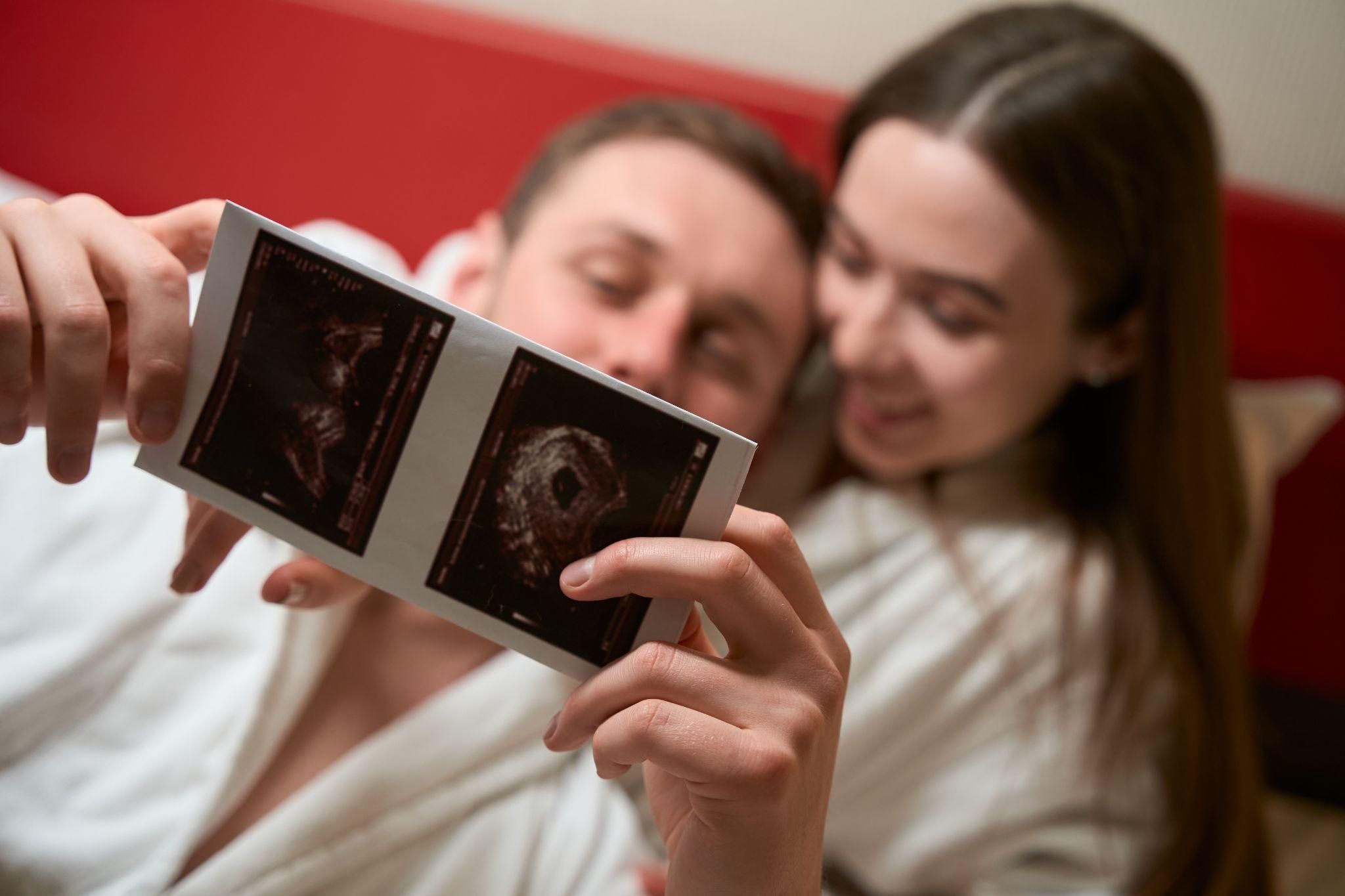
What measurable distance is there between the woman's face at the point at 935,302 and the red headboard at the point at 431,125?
1.13ft

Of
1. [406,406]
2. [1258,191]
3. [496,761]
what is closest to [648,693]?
[406,406]

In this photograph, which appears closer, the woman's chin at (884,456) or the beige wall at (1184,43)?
the woman's chin at (884,456)

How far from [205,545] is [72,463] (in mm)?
99

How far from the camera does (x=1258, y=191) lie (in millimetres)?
1230

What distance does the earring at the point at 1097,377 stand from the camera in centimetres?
103

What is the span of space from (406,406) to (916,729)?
0.72 metres

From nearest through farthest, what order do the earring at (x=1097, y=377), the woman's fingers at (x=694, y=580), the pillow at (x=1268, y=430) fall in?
the woman's fingers at (x=694, y=580) → the earring at (x=1097, y=377) → the pillow at (x=1268, y=430)

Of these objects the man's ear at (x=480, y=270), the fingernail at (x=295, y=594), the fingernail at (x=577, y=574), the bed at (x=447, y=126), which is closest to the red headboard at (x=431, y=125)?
the bed at (x=447, y=126)

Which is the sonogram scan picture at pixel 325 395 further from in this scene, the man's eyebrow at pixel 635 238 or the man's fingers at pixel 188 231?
the man's eyebrow at pixel 635 238

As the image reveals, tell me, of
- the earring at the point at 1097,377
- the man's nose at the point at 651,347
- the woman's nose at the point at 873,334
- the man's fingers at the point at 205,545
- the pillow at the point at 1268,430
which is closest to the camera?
the man's fingers at the point at 205,545

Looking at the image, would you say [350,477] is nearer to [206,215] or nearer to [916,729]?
[206,215]

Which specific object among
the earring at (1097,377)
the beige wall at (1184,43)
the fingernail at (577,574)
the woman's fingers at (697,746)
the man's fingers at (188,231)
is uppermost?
the beige wall at (1184,43)

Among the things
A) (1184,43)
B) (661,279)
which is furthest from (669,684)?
(1184,43)

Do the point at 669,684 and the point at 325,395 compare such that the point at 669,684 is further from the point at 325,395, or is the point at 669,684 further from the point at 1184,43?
the point at 1184,43
